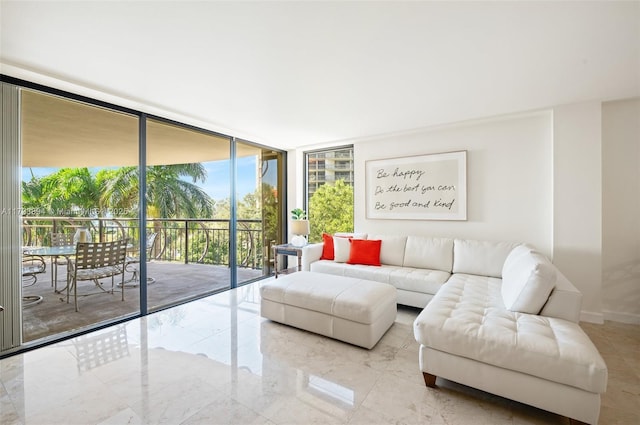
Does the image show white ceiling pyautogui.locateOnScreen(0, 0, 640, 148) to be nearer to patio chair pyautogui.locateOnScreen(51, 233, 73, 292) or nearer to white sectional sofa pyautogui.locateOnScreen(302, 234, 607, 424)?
patio chair pyautogui.locateOnScreen(51, 233, 73, 292)

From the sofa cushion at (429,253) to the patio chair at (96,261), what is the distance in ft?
11.7

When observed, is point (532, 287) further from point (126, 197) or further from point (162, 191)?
point (162, 191)

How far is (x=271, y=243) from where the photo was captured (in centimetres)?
500

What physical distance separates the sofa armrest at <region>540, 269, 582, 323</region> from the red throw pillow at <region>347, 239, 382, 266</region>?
1965mm

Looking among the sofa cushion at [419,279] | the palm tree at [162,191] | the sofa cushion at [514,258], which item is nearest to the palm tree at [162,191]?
the palm tree at [162,191]

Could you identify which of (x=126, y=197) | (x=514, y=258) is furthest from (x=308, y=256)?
(x=514, y=258)

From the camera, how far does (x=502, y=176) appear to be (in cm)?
347

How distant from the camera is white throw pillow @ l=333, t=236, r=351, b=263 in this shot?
12.7ft

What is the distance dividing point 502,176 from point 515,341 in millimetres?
2521

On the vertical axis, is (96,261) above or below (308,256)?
above

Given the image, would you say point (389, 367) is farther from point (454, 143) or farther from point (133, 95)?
point (133, 95)

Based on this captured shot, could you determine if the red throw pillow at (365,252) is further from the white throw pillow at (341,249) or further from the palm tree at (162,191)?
the palm tree at (162,191)

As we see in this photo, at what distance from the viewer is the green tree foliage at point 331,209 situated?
4.77 meters

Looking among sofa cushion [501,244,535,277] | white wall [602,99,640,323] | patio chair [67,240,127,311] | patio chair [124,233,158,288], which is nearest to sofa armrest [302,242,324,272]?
patio chair [124,233,158,288]
